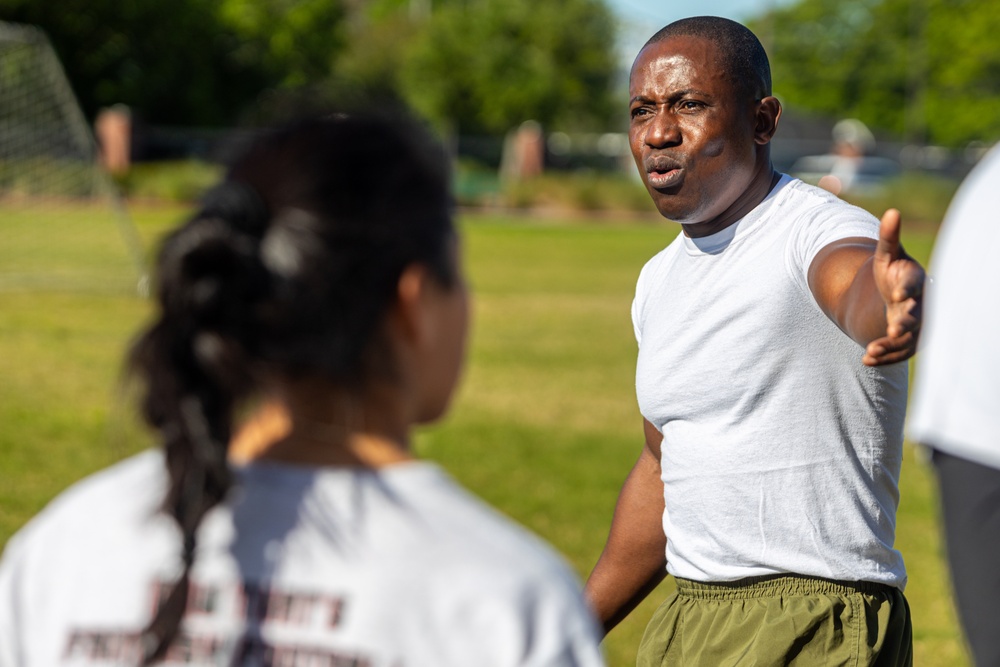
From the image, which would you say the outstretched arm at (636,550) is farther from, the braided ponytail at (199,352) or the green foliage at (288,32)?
the green foliage at (288,32)

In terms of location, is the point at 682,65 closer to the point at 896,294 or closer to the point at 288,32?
the point at 896,294

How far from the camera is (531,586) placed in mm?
1435

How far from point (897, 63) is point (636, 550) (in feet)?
250

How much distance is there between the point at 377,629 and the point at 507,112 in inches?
2107

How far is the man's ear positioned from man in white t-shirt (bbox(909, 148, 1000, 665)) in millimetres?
1174

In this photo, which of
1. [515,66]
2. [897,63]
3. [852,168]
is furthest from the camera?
[897,63]

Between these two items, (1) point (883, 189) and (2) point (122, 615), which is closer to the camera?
(2) point (122, 615)

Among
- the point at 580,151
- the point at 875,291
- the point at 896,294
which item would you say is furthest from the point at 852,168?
the point at 896,294

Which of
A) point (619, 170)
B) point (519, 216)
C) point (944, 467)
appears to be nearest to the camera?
point (944, 467)

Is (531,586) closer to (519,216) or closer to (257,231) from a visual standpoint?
(257,231)

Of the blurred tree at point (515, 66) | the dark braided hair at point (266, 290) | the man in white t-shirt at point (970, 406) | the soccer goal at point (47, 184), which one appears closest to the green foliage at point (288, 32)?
the blurred tree at point (515, 66)

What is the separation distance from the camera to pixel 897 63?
7444 cm

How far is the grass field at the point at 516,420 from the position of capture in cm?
700

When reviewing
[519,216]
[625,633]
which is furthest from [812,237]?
[519,216]
